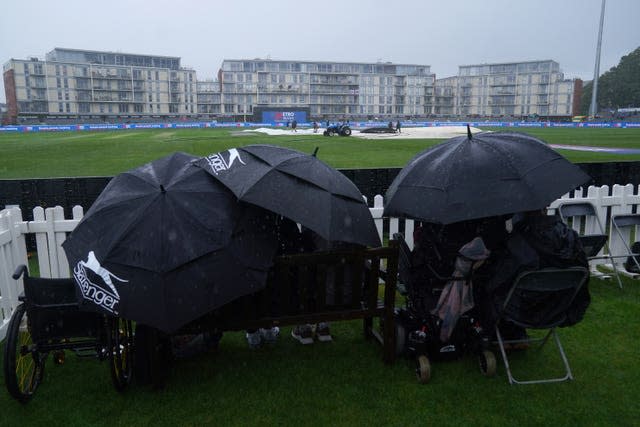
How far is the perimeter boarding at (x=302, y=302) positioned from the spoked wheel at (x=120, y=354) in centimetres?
11

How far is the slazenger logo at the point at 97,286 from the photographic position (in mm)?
2889

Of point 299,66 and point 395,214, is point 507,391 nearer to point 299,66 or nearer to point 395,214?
point 395,214

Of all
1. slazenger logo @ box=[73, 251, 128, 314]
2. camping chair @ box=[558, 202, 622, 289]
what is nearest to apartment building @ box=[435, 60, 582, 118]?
camping chair @ box=[558, 202, 622, 289]

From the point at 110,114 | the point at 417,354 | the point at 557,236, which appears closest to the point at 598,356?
the point at 557,236

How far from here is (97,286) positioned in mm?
2932

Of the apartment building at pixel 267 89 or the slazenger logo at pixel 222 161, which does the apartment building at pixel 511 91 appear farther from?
the slazenger logo at pixel 222 161

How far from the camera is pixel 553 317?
3.56 meters

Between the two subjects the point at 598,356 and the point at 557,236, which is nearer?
the point at 557,236

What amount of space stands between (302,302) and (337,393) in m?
0.70

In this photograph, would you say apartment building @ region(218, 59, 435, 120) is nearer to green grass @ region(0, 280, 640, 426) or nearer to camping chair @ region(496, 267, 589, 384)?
green grass @ region(0, 280, 640, 426)

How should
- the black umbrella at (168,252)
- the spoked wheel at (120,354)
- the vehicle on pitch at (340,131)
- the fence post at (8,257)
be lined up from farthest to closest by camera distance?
1. the vehicle on pitch at (340,131)
2. the fence post at (8,257)
3. the spoked wheel at (120,354)
4. the black umbrella at (168,252)

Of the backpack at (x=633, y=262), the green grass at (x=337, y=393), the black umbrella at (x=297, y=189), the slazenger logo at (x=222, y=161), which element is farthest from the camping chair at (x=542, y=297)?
the backpack at (x=633, y=262)

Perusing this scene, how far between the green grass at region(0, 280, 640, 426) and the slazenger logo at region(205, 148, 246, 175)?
1.62 m

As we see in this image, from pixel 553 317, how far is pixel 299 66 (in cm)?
12111
